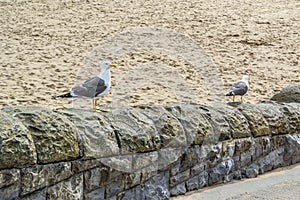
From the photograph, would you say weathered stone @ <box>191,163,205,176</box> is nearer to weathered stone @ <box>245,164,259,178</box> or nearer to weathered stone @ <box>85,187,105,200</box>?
weathered stone @ <box>245,164,259,178</box>

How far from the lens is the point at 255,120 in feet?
16.3

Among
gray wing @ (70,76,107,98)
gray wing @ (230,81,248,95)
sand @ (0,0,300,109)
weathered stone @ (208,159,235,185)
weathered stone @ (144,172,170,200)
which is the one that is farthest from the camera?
sand @ (0,0,300,109)

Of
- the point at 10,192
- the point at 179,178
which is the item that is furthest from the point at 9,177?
the point at 179,178

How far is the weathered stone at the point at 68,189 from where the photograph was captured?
11.1ft

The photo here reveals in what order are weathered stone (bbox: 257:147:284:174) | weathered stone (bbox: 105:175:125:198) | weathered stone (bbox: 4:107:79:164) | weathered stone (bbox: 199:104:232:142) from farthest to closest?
weathered stone (bbox: 257:147:284:174) < weathered stone (bbox: 199:104:232:142) < weathered stone (bbox: 105:175:125:198) < weathered stone (bbox: 4:107:79:164)

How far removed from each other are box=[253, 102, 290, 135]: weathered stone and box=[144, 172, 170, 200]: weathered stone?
1.49m

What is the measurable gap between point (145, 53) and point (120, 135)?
8488 millimetres

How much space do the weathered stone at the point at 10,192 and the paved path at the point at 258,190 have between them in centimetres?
149

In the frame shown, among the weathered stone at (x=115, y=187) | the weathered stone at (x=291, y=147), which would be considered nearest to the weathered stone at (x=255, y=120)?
the weathered stone at (x=291, y=147)

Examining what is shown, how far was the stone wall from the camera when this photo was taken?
323 centimetres

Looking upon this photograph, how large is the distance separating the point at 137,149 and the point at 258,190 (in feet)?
4.19

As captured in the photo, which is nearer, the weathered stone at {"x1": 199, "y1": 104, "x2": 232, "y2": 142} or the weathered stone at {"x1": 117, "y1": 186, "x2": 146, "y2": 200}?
the weathered stone at {"x1": 117, "y1": 186, "x2": 146, "y2": 200}

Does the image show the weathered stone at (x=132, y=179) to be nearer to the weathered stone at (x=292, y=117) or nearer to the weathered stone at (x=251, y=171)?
the weathered stone at (x=251, y=171)

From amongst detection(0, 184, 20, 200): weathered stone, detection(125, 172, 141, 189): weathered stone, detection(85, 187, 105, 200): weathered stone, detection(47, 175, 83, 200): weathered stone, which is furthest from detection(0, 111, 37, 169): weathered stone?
detection(125, 172, 141, 189): weathered stone
